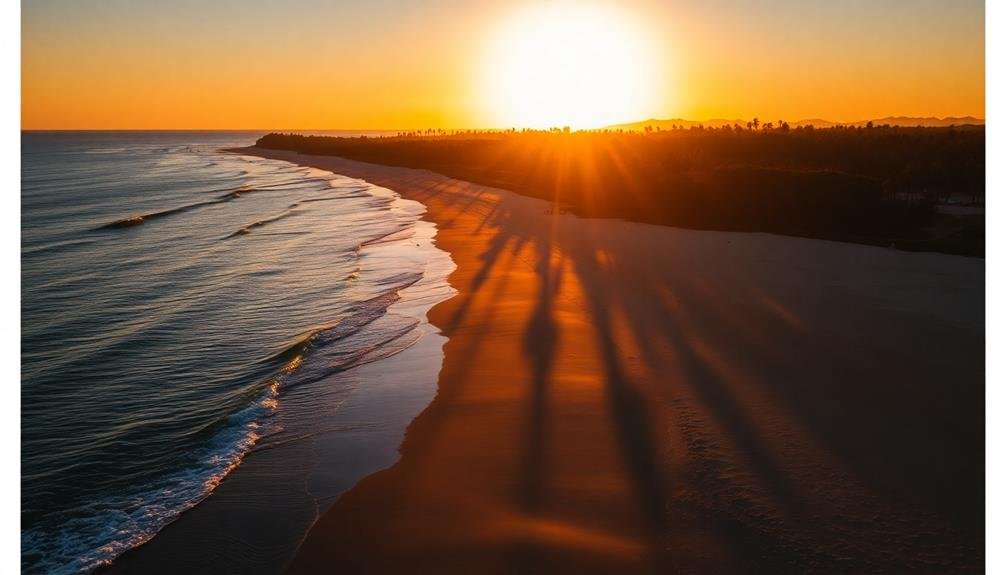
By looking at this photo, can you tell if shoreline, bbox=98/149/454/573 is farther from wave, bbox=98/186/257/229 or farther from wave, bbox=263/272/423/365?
wave, bbox=98/186/257/229

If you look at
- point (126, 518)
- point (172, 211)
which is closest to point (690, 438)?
point (126, 518)

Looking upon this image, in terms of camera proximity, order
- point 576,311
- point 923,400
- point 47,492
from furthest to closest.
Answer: point 576,311 → point 923,400 → point 47,492

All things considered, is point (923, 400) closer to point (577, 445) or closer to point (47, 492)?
point (577, 445)

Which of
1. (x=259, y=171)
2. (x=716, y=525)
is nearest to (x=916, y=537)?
(x=716, y=525)
